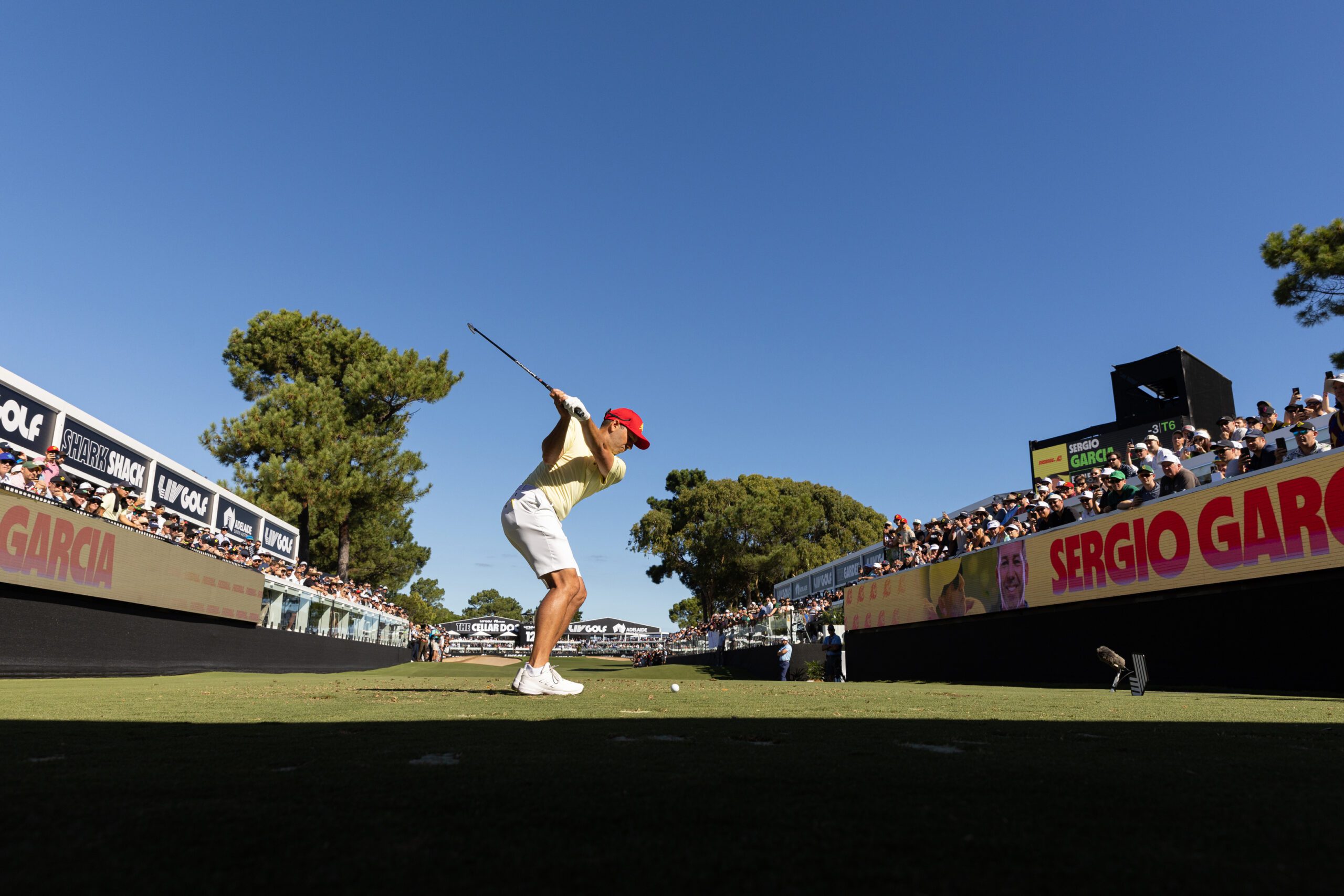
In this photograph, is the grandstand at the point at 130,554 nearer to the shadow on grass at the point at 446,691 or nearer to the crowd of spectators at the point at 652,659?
the shadow on grass at the point at 446,691

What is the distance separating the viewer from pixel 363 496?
2956cm

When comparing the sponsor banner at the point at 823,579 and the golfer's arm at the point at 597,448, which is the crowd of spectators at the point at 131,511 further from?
the sponsor banner at the point at 823,579

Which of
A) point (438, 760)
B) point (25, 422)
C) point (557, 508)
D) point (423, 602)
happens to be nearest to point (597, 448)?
point (557, 508)

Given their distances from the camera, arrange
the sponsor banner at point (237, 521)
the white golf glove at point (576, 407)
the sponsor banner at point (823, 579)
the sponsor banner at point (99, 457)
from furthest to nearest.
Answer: the sponsor banner at point (823, 579)
the sponsor banner at point (237, 521)
the sponsor banner at point (99, 457)
the white golf glove at point (576, 407)

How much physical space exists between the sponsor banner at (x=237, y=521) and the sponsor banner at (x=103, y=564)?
310 inches

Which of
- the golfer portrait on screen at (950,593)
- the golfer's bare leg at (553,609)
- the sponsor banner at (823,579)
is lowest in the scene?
the golfer's bare leg at (553,609)

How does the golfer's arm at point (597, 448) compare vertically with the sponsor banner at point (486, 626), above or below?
above

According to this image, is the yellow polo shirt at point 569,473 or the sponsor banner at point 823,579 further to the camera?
the sponsor banner at point 823,579

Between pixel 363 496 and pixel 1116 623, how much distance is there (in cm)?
2556

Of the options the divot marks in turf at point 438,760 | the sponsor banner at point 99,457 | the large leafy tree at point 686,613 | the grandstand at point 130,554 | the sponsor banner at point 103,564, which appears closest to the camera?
the divot marks in turf at point 438,760

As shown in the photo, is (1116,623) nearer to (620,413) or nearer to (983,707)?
(983,707)

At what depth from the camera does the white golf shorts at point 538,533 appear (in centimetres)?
549

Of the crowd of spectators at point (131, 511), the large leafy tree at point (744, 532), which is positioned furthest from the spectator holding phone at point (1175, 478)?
the large leafy tree at point (744, 532)

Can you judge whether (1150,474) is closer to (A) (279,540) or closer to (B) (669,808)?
(B) (669,808)
